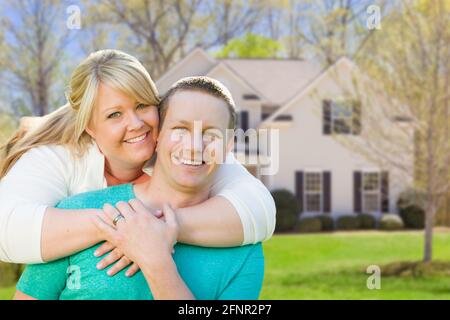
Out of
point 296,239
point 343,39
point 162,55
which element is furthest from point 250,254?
point 343,39

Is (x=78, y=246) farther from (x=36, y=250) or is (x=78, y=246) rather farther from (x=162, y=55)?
(x=162, y=55)

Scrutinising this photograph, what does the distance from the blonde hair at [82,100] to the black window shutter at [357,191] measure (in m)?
21.9

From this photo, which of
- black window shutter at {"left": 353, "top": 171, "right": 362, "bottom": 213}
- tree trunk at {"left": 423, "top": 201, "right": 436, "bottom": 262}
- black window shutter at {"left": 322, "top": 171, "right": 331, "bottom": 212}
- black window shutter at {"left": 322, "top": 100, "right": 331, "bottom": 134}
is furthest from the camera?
black window shutter at {"left": 353, "top": 171, "right": 362, "bottom": 213}

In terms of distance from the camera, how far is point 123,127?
238 cm

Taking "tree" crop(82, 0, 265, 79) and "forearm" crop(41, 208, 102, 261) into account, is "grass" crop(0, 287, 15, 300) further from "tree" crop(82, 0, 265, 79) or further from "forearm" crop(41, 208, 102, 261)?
"tree" crop(82, 0, 265, 79)

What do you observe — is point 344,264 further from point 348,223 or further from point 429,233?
point 348,223

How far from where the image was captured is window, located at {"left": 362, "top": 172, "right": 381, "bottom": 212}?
24.2 m

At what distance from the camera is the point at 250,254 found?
2.24 m

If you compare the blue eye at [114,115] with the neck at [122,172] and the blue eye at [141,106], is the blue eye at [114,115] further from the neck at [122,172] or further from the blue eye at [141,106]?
the neck at [122,172]

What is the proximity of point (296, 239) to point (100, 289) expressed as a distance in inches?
679

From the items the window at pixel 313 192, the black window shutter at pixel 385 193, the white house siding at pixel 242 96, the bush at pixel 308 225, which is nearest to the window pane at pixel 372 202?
the black window shutter at pixel 385 193

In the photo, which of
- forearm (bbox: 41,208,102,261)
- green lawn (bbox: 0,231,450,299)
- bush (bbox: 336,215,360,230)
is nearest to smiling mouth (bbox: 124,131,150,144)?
forearm (bbox: 41,208,102,261)

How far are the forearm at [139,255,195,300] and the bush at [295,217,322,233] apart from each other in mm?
19783
